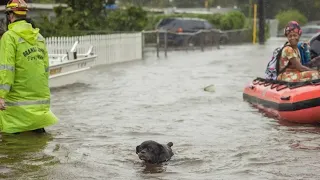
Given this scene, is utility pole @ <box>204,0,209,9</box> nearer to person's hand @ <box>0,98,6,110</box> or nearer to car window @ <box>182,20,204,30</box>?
car window @ <box>182,20,204,30</box>

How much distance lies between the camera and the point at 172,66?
2214 cm

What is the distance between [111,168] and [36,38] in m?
1.93

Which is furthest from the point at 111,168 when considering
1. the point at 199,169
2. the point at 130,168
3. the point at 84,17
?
the point at 84,17

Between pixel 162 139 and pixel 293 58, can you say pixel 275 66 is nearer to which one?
pixel 293 58

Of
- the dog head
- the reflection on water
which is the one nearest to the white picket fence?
the reflection on water

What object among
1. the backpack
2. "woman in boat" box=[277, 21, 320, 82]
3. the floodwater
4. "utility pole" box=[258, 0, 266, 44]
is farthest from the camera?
"utility pole" box=[258, 0, 266, 44]

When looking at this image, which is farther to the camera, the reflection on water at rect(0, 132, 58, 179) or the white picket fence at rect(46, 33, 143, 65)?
the white picket fence at rect(46, 33, 143, 65)

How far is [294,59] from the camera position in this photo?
418 inches

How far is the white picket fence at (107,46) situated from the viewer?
19.7 meters

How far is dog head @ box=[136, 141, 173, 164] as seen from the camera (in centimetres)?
721

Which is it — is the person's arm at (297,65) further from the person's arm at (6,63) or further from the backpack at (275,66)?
the person's arm at (6,63)

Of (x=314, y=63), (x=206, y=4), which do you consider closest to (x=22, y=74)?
(x=314, y=63)

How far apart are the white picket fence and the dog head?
12259 mm

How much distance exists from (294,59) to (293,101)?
0.83m
